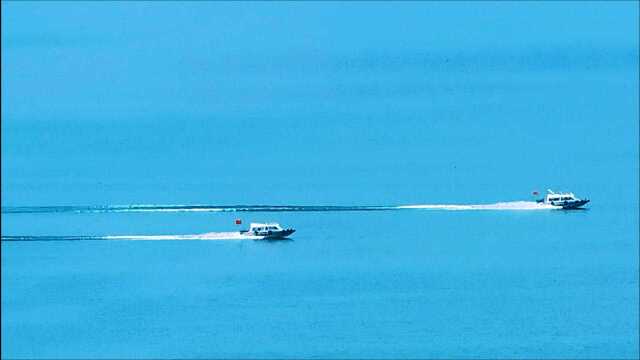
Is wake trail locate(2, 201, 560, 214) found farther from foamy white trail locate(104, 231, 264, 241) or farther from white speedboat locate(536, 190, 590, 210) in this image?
foamy white trail locate(104, 231, 264, 241)

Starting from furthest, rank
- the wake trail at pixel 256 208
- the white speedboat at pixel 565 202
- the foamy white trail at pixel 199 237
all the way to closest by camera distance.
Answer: the wake trail at pixel 256 208 → the white speedboat at pixel 565 202 → the foamy white trail at pixel 199 237

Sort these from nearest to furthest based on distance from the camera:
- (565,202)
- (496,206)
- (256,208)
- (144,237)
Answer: (144,237) → (565,202) → (496,206) → (256,208)

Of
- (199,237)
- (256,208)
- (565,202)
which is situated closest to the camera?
(199,237)

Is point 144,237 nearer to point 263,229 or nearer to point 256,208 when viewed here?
point 263,229

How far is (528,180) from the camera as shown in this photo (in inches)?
5271

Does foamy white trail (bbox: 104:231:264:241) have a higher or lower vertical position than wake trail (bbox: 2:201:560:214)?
lower

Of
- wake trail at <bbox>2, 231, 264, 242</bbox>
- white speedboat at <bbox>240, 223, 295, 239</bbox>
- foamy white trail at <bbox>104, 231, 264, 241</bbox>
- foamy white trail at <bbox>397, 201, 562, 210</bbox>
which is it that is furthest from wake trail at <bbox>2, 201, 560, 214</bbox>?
white speedboat at <bbox>240, 223, 295, 239</bbox>

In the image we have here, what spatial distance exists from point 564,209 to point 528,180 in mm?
49666

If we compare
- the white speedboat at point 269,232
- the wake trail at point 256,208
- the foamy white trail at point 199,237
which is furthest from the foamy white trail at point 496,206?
the foamy white trail at point 199,237

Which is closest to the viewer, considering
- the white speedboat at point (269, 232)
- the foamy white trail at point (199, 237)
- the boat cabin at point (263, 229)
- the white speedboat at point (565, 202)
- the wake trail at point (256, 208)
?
the white speedboat at point (269, 232)

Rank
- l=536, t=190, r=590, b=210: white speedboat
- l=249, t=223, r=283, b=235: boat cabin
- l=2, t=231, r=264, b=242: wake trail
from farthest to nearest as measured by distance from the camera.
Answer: l=536, t=190, r=590, b=210: white speedboat → l=2, t=231, r=264, b=242: wake trail → l=249, t=223, r=283, b=235: boat cabin

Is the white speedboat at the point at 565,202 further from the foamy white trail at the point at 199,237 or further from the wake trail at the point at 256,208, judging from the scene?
the foamy white trail at the point at 199,237

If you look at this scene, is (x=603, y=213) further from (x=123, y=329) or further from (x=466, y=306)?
(x=123, y=329)

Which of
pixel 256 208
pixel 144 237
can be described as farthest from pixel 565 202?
pixel 144 237
